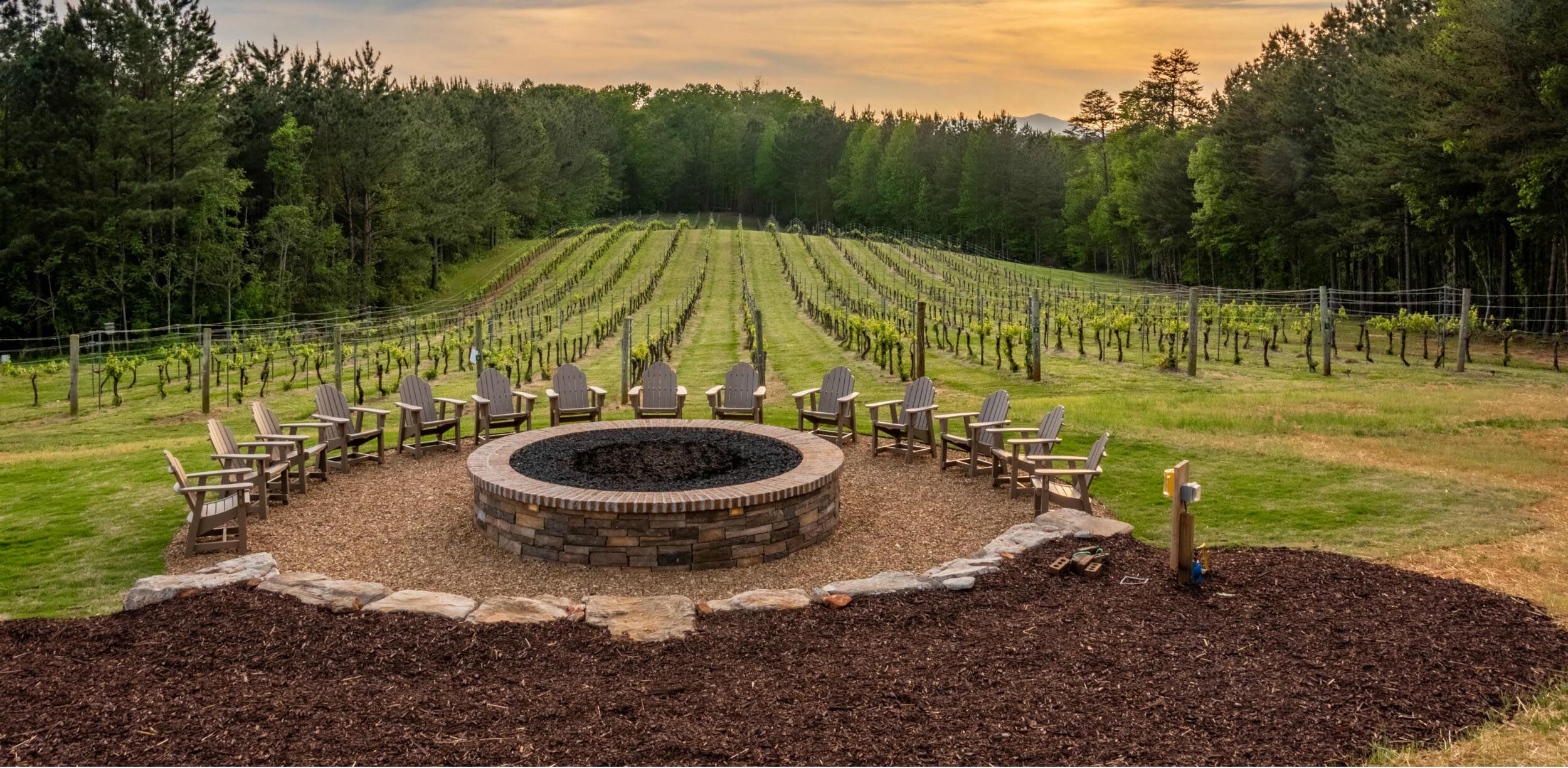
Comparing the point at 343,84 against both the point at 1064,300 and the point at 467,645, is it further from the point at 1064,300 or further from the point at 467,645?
the point at 467,645

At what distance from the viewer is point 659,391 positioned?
38.1 feet

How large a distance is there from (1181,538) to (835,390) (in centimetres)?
606

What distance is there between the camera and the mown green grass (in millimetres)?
7152

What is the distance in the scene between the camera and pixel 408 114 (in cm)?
4153

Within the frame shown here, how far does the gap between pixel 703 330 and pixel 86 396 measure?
53.4ft

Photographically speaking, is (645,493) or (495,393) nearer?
(645,493)

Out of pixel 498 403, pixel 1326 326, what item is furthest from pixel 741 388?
pixel 1326 326

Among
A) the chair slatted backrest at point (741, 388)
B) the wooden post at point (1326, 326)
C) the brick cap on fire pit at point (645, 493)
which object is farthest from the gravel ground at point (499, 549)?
the wooden post at point (1326, 326)

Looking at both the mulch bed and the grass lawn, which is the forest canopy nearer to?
the grass lawn

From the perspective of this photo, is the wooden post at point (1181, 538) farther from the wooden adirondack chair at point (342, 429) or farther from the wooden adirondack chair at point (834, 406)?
the wooden adirondack chair at point (342, 429)

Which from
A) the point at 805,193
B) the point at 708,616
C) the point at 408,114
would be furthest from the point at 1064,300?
the point at 805,193

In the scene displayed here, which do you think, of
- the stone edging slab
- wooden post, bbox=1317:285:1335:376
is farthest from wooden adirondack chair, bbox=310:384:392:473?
wooden post, bbox=1317:285:1335:376

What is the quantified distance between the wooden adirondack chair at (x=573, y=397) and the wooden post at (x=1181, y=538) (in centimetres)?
716

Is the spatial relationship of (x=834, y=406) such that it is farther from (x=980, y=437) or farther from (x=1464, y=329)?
(x=1464, y=329)
